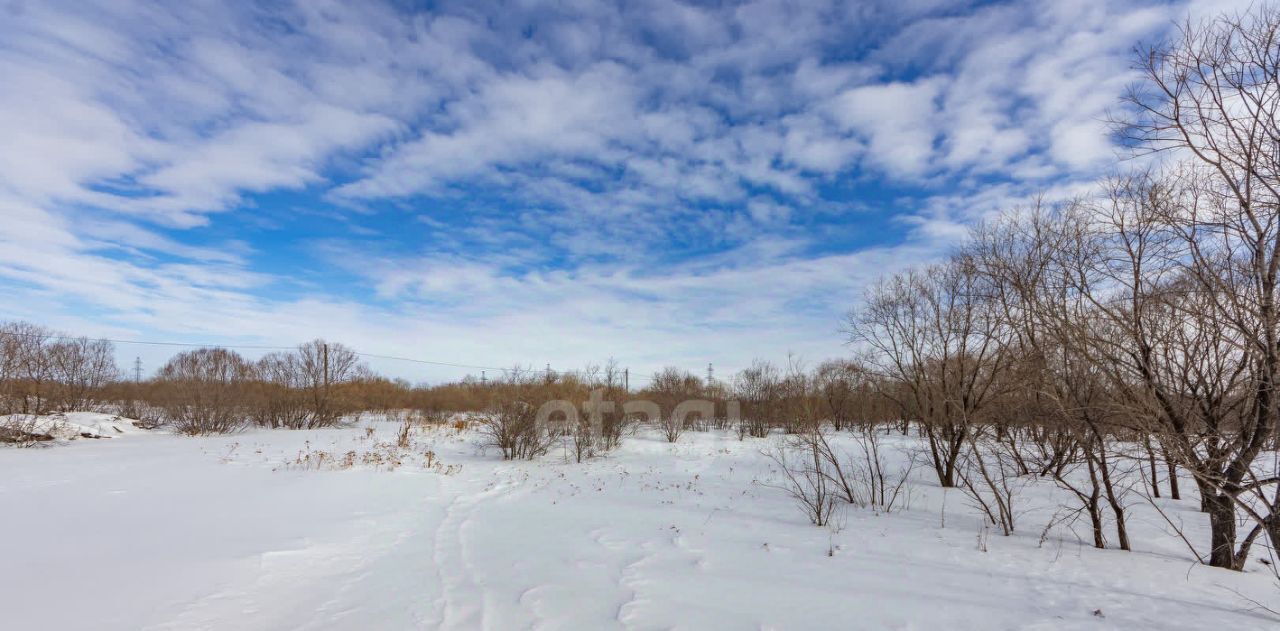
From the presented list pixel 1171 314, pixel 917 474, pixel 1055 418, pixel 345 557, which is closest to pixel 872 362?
pixel 917 474

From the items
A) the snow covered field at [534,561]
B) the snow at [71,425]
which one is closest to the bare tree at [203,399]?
the snow at [71,425]

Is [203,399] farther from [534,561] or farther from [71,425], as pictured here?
[534,561]

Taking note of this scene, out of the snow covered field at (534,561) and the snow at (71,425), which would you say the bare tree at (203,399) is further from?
the snow covered field at (534,561)

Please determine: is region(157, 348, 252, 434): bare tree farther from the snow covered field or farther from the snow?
the snow covered field

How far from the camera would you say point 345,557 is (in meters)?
6.55

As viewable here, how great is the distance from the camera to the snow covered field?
4.91 meters

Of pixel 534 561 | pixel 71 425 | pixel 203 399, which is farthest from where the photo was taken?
pixel 203 399

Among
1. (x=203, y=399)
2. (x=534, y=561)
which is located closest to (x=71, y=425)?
(x=203, y=399)

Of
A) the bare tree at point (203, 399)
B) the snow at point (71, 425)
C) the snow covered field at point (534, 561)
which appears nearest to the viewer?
the snow covered field at point (534, 561)

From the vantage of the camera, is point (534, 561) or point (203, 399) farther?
point (203, 399)

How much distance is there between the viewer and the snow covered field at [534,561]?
16.1 ft

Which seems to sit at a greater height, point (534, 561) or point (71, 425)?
point (71, 425)

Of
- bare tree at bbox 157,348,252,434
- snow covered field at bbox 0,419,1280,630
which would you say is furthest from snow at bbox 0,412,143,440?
snow covered field at bbox 0,419,1280,630

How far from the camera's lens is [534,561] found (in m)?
6.55
